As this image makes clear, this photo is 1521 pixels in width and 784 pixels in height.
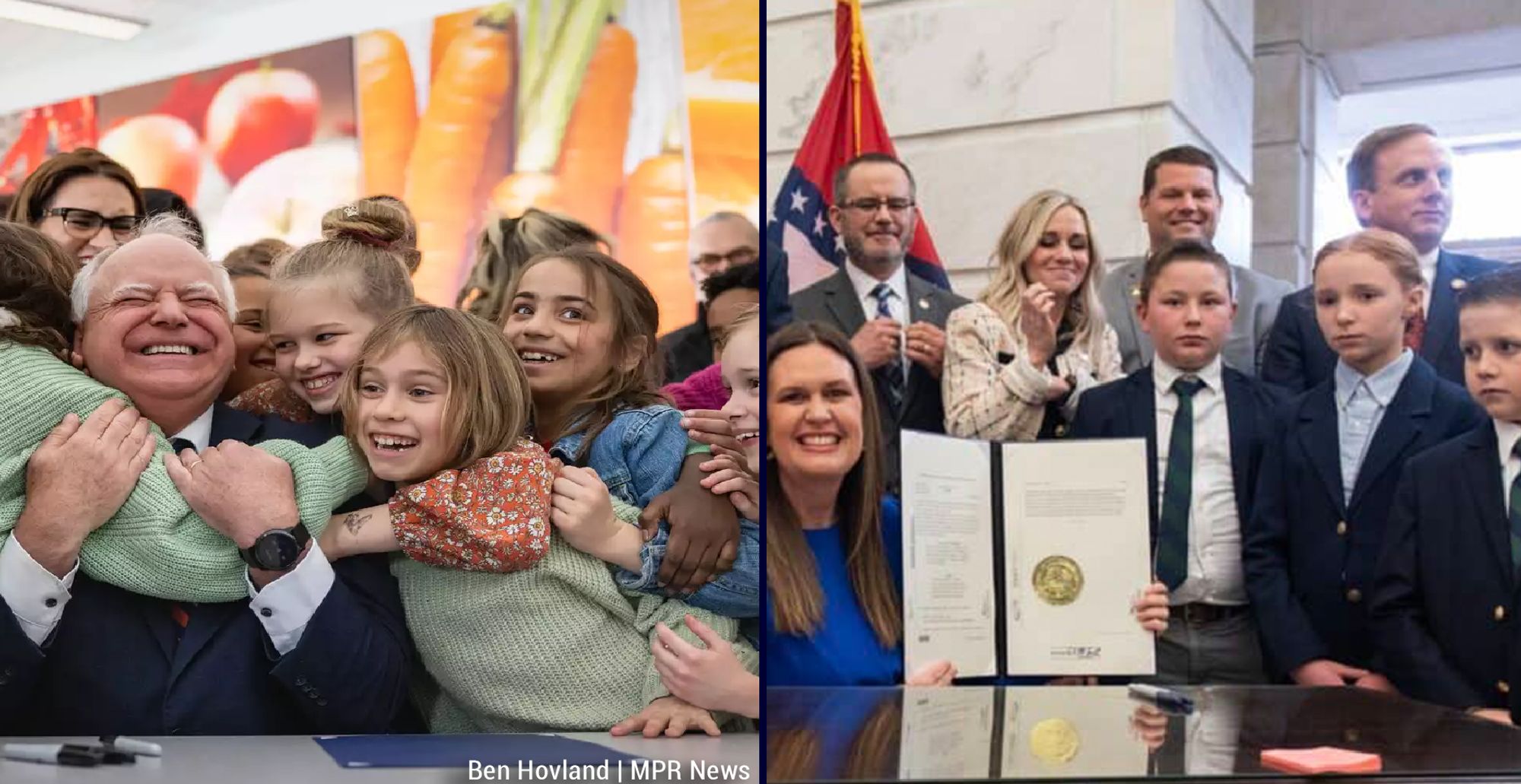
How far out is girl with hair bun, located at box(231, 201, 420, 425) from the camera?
2.36 metres

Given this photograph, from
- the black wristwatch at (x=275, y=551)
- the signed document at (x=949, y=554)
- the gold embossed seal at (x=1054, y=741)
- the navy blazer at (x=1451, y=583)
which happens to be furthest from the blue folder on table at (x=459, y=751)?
the navy blazer at (x=1451, y=583)

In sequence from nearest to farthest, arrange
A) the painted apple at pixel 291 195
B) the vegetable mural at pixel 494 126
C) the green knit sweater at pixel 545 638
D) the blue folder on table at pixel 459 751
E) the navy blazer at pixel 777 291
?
1. the blue folder on table at pixel 459 751
2. the green knit sweater at pixel 545 638
3. the painted apple at pixel 291 195
4. the navy blazer at pixel 777 291
5. the vegetable mural at pixel 494 126

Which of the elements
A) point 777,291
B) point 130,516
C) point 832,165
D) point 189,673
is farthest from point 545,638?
point 832,165

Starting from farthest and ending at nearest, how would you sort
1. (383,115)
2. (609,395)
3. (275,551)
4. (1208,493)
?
(383,115), (1208,493), (609,395), (275,551)

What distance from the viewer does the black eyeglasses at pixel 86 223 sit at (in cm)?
249

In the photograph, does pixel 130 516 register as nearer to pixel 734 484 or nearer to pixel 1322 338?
pixel 734 484

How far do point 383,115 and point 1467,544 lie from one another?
249 centimetres

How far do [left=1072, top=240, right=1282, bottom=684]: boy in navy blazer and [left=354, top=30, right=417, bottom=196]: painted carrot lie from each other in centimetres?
163

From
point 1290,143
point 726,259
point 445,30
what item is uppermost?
point 445,30

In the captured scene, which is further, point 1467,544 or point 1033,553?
point 1033,553

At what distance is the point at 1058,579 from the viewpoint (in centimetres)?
315

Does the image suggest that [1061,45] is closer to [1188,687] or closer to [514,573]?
[1188,687]

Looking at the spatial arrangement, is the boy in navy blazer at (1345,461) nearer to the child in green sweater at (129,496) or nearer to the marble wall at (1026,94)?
the marble wall at (1026,94)

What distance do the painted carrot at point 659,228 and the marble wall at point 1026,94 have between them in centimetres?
25
